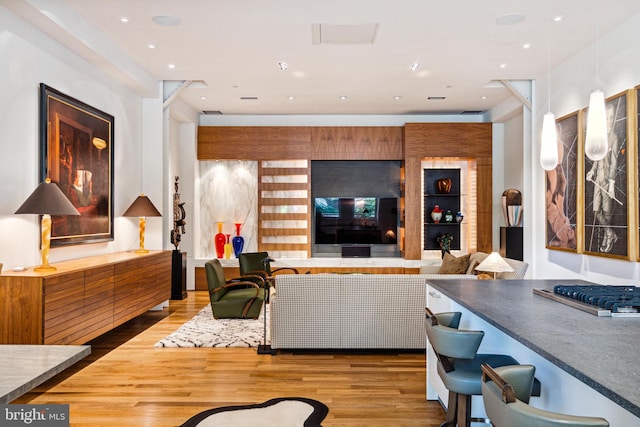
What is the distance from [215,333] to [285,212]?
3565mm

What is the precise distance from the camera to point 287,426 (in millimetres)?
3084

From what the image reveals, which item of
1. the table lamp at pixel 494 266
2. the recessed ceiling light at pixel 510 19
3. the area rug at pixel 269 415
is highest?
the recessed ceiling light at pixel 510 19

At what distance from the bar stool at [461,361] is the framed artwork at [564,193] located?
11.2ft

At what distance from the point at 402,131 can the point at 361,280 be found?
4.55 meters

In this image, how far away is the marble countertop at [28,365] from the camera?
3.88 ft

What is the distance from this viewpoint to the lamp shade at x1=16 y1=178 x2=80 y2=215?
3.91 m

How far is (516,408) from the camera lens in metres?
1.44

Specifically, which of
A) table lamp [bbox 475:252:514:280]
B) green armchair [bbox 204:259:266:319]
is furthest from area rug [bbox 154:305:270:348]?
table lamp [bbox 475:252:514:280]

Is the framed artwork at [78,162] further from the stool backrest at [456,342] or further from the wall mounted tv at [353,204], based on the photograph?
the wall mounted tv at [353,204]

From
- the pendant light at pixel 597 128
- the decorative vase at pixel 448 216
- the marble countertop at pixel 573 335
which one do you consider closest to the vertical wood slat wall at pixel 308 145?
the decorative vase at pixel 448 216

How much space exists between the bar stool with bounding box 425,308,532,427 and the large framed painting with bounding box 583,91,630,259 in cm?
269

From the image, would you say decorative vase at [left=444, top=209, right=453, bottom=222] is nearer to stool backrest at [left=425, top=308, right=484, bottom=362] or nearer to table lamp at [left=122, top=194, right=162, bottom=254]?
table lamp at [left=122, top=194, right=162, bottom=254]

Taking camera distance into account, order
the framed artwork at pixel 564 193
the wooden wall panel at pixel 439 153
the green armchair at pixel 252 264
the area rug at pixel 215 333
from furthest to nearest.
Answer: the wooden wall panel at pixel 439 153
the green armchair at pixel 252 264
the framed artwork at pixel 564 193
the area rug at pixel 215 333

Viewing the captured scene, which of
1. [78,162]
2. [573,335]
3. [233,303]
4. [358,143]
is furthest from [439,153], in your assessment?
[573,335]
